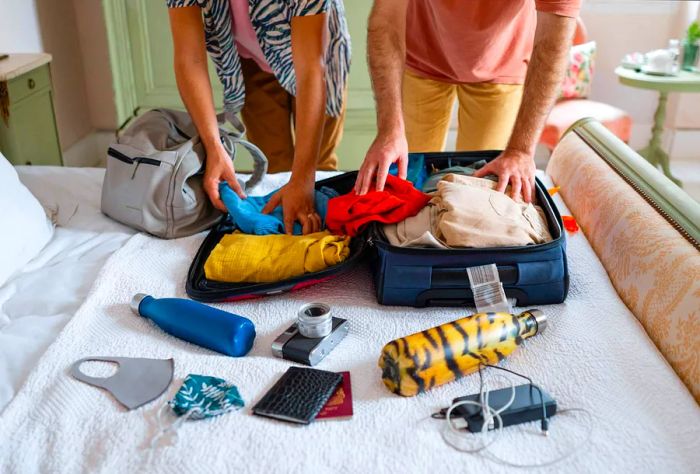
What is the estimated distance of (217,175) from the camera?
159 centimetres

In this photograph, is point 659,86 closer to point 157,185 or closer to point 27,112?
point 157,185

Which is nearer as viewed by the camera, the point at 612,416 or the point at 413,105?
the point at 612,416

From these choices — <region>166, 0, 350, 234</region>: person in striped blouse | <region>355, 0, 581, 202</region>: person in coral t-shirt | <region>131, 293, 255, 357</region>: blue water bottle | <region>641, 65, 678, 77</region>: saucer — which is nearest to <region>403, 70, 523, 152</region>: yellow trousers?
<region>355, 0, 581, 202</region>: person in coral t-shirt

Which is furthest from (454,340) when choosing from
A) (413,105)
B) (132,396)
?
(413,105)

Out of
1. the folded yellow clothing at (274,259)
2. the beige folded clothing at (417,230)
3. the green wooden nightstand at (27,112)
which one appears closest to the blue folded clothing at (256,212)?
the folded yellow clothing at (274,259)

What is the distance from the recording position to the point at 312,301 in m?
1.29

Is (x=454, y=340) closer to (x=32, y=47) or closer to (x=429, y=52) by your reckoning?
(x=429, y=52)

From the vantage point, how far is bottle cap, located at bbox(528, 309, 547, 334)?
3.78 feet

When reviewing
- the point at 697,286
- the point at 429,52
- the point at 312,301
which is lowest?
the point at 312,301

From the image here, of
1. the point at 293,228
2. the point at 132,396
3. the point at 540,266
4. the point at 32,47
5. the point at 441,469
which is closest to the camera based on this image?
the point at 441,469

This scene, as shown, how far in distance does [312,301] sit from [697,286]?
0.67m

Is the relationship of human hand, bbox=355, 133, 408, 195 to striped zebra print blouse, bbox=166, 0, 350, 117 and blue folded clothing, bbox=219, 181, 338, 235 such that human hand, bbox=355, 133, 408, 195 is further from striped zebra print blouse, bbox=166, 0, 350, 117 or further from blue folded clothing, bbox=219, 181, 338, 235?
striped zebra print blouse, bbox=166, 0, 350, 117

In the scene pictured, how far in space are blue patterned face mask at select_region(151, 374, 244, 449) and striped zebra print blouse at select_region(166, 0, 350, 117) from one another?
0.95 metres

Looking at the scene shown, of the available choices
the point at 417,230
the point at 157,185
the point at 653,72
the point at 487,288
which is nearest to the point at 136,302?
the point at 157,185
